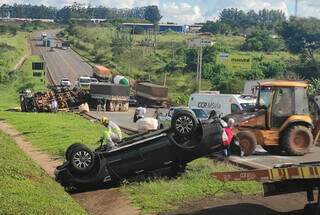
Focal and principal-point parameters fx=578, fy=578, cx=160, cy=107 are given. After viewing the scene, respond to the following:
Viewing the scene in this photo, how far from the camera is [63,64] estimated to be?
323 ft

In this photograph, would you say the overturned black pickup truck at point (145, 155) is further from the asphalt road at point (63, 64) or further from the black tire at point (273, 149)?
the asphalt road at point (63, 64)

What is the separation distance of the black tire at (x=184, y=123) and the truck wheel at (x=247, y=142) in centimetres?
499

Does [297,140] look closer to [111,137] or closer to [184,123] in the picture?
[184,123]

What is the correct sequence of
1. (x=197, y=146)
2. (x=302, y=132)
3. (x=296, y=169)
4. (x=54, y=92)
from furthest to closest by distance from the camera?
(x=54, y=92), (x=302, y=132), (x=197, y=146), (x=296, y=169)

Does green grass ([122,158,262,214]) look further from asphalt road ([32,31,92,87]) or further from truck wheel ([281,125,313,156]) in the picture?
asphalt road ([32,31,92,87])

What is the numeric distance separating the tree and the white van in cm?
7160

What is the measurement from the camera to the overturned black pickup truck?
44.9 feet

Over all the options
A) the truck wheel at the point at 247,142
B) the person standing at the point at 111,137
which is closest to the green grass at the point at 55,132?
the person standing at the point at 111,137

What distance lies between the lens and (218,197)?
12352mm

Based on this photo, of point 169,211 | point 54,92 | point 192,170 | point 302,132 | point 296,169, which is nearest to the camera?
point 296,169

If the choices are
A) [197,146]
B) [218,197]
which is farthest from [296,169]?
[197,146]

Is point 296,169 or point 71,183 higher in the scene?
point 296,169

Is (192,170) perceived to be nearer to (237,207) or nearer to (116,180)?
(116,180)

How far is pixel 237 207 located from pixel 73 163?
14.0ft
